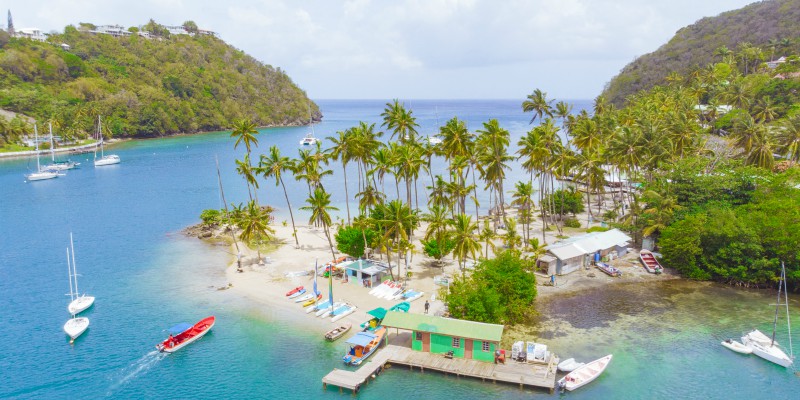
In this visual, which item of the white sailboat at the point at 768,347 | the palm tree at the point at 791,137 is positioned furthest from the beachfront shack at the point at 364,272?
the palm tree at the point at 791,137

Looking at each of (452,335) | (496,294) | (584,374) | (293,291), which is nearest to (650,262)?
(496,294)

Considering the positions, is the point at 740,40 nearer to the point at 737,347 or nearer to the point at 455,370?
the point at 737,347

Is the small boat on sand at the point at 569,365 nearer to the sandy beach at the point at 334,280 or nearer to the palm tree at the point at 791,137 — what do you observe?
the sandy beach at the point at 334,280

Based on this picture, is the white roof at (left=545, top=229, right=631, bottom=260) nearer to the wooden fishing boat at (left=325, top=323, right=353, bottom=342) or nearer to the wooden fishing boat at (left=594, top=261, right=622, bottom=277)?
the wooden fishing boat at (left=594, top=261, right=622, bottom=277)

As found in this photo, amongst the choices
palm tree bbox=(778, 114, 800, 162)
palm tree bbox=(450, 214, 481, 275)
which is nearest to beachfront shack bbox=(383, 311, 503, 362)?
palm tree bbox=(450, 214, 481, 275)

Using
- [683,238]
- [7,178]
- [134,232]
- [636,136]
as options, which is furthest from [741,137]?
[7,178]
